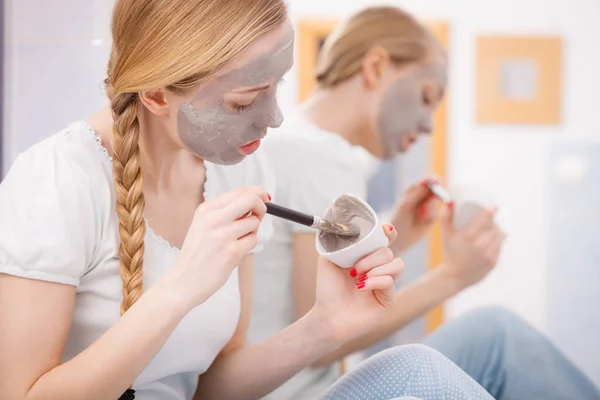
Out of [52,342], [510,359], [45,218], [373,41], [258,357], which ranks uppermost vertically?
[373,41]

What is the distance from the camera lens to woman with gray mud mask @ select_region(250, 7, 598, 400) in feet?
3.25

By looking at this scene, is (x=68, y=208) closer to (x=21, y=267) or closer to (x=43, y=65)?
(x=21, y=267)

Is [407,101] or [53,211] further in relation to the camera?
[407,101]

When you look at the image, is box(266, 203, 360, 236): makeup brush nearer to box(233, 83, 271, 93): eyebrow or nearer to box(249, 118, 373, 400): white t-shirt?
box(233, 83, 271, 93): eyebrow

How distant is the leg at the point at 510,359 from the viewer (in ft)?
3.26

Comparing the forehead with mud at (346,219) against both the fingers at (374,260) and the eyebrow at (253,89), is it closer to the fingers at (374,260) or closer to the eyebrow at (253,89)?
the fingers at (374,260)

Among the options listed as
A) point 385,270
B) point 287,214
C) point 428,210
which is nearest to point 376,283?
point 385,270

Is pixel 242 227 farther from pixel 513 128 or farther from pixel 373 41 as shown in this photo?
pixel 513 128

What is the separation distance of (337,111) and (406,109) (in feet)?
0.38

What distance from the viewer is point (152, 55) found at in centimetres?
63

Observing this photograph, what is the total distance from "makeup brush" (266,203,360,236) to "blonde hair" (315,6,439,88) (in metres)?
0.46

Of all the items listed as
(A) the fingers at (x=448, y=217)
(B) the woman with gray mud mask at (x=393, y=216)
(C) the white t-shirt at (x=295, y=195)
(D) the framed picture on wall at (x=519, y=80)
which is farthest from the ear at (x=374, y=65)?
(D) the framed picture on wall at (x=519, y=80)

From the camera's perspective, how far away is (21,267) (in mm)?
603

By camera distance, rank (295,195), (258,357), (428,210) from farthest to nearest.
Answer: (428,210) < (295,195) < (258,357)
